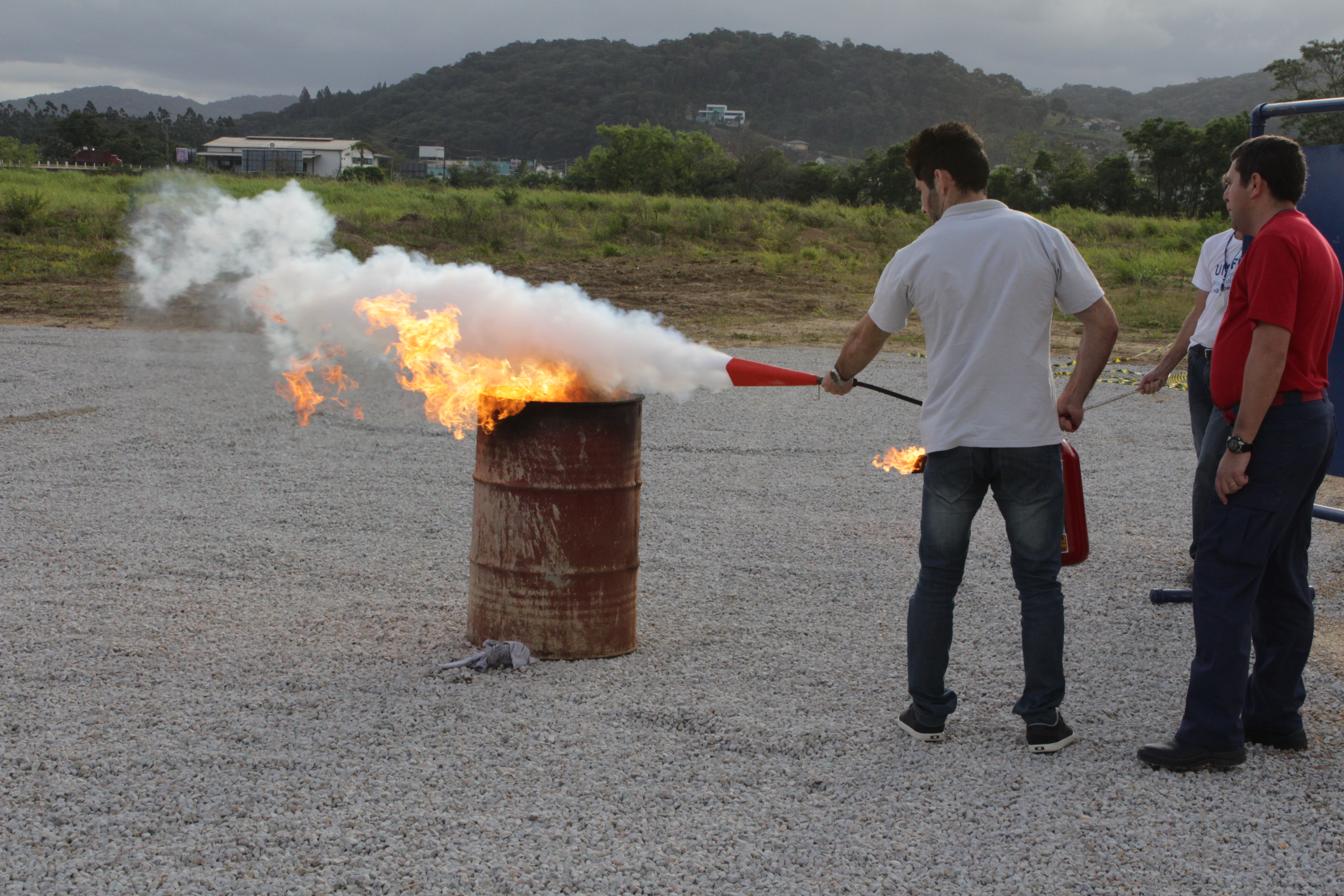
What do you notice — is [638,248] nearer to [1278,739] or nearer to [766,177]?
[1278,739]

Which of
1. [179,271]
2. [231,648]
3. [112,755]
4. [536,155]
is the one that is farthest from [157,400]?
[536,155]

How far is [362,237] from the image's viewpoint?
969 inches

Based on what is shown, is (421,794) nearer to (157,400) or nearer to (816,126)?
(157,400)

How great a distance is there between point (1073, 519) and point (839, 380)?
43.9 inches

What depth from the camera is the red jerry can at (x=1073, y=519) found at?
12.6ft

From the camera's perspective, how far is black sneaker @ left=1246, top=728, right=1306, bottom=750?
365cm

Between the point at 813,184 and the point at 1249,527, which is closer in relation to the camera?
the point at 1249,527

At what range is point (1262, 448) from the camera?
326 cm

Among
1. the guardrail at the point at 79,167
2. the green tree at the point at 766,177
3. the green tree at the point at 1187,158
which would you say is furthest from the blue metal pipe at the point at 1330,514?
the guardrail at the point at 79,167

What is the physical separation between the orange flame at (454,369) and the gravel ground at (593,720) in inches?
45.2

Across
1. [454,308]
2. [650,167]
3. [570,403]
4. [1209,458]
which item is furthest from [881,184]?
[570,403]

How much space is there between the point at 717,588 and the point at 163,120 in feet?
386

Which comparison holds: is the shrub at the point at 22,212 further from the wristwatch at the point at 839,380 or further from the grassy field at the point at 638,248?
the wristwatch at the point at 839,380

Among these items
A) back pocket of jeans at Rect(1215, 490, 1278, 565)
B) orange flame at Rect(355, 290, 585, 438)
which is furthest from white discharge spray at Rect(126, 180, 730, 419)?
back pocket of jeans at Rect(1215, 490, 1278, 565)
